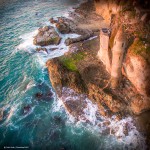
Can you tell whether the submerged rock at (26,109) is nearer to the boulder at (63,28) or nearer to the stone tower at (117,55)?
the stone tower at (117,55)

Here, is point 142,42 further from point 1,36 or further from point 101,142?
point 1,36

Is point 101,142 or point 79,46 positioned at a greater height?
point 79,46

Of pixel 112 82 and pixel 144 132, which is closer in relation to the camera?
pixel 144 132

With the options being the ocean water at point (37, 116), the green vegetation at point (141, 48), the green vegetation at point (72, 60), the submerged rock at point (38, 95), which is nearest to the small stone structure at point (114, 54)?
the green vegetation at point (141, 48)

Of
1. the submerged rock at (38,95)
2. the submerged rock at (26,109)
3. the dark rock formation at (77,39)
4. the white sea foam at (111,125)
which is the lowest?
the white sea foam at (111,125)

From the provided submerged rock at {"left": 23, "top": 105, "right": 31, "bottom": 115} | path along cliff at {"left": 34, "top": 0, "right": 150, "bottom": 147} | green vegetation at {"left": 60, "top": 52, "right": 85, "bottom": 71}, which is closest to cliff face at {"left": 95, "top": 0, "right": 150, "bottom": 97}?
path along cliff at {"left": 34, "top": 0, "right": 150, "bottom": 147}

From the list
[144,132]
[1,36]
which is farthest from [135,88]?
[1,36]
